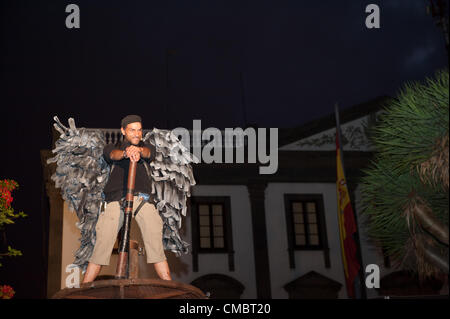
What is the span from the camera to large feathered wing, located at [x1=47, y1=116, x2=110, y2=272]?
20.0 feet

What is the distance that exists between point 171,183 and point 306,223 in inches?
568

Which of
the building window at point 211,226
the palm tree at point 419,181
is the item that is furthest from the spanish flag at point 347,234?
the palm tree at point 419,181

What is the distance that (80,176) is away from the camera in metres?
6.11

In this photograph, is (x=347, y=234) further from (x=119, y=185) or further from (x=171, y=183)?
(x=119, y=185)

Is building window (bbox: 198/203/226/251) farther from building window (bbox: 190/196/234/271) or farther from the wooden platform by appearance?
the wooden platform

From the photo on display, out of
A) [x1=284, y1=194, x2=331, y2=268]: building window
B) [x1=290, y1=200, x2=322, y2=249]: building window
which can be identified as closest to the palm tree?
[x1=284, y1=194, x2=331, y2=268]: building window

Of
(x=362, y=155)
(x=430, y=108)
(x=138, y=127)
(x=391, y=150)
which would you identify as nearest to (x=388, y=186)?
(x=391, y=150)

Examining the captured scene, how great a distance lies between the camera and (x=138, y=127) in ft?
19.9

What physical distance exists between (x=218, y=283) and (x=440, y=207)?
13411mm

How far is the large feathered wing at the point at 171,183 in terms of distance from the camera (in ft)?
20.3

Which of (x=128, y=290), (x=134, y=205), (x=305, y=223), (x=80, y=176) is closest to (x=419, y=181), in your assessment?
(x=134, y=205)

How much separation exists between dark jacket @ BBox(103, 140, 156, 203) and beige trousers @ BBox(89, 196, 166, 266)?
95mm

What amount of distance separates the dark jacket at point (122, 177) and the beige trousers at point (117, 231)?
0.31ft

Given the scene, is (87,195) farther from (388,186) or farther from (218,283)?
(218,283)
